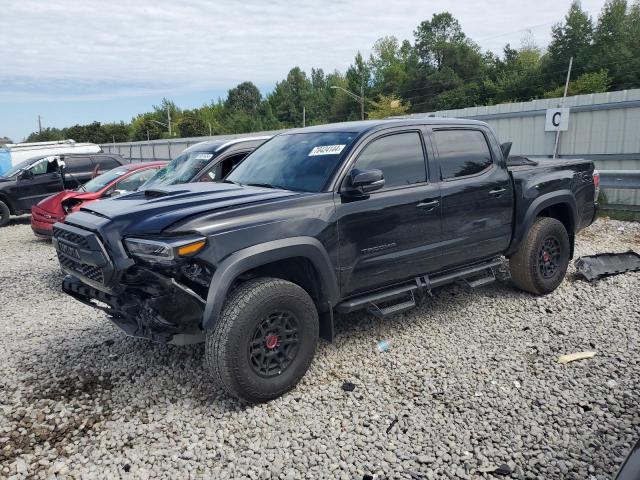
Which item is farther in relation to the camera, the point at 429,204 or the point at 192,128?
the point at 192,128

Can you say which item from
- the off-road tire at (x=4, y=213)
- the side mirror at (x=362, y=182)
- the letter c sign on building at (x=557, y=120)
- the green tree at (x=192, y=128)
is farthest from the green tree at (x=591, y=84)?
the side mirror at (x=362, y=182)

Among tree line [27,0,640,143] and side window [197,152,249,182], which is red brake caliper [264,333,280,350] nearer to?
side window [197,152,249,182]

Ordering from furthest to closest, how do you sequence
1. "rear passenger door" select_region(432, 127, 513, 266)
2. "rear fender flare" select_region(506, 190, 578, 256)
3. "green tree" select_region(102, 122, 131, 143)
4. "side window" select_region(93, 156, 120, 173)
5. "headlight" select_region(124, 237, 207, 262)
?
"green tree" select_region(102, 122, 131, 143) < "side window" select_region(93, 156, 120, 173) < "rear fender flare" select_region(506, 190, 578, 256) < "rear passenger door" select_region(432, 127, 513, 266) < "headlight" select_region(124, 237, 207, 262)

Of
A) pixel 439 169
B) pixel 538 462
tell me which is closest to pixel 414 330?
pixel 439 169

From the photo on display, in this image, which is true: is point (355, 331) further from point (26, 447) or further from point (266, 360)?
point (26, 447)

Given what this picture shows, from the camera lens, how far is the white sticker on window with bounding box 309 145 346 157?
13.5ft

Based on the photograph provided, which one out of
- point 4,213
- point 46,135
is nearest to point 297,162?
point 4,213

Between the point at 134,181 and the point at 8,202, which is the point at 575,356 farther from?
the point at 8,202

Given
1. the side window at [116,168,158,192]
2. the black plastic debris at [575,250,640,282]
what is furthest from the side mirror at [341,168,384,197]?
the side window at [116,168,158,192]

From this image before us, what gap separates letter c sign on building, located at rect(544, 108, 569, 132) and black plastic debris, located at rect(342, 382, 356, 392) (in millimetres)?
9602

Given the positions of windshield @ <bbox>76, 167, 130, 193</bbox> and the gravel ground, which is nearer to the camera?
the gravel ground

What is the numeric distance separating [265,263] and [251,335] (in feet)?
1.61

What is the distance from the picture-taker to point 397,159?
4344 millimetres

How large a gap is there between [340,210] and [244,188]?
2.76ft
